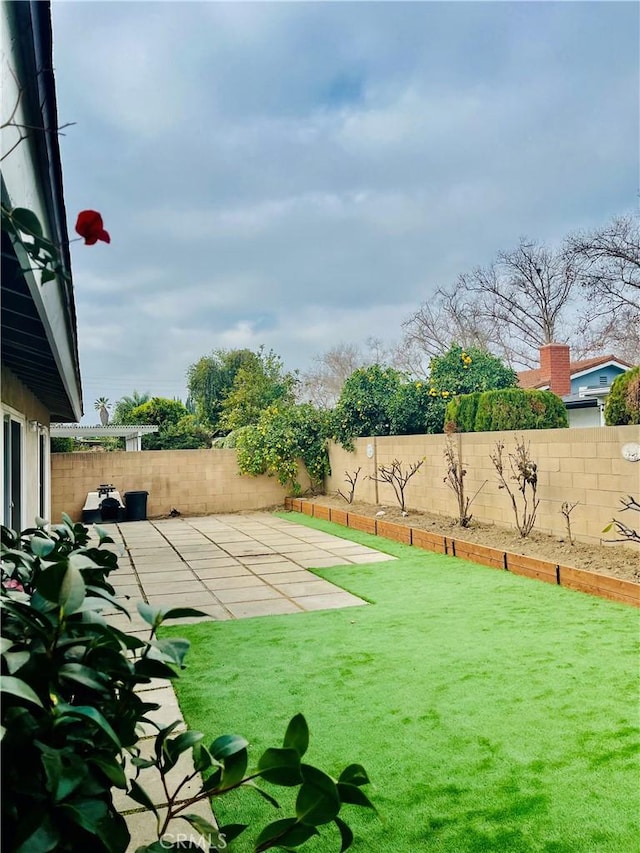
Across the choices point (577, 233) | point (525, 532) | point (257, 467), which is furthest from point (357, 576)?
point (577, 233)

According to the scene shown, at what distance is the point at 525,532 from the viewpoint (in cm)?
707

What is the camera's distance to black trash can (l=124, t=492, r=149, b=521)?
11.9 m

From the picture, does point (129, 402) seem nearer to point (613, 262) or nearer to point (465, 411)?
point (613, 262)

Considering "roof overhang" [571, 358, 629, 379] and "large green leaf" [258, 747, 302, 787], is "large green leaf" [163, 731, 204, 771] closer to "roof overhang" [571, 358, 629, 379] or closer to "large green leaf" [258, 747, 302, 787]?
"large green leaf" [258, 747, 302, 787]

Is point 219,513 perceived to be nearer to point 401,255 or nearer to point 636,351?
point 401,255

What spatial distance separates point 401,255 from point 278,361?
24.8 ft

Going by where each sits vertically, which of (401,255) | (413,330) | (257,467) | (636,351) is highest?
(401,255)

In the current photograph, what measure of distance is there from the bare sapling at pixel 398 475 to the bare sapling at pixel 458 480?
36.2 inches

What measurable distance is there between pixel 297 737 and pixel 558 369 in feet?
54.0

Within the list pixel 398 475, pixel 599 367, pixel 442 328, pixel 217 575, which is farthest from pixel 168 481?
pixel 442 328

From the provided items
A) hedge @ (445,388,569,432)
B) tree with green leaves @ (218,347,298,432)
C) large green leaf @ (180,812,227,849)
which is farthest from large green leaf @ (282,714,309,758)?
tree with green leaves @ (218,347,298,432)

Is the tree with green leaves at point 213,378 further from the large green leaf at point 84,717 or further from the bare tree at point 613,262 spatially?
the large green leaf at point 84,717

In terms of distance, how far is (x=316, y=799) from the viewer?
1.06 metres

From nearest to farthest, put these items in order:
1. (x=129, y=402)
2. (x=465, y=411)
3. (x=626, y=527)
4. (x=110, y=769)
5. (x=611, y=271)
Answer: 1. (x=110, y=769)
2. (x=626, y=527)
3. (x=465, y=411)
4. (x=611, y=271)
5. (x=129, y=402)
